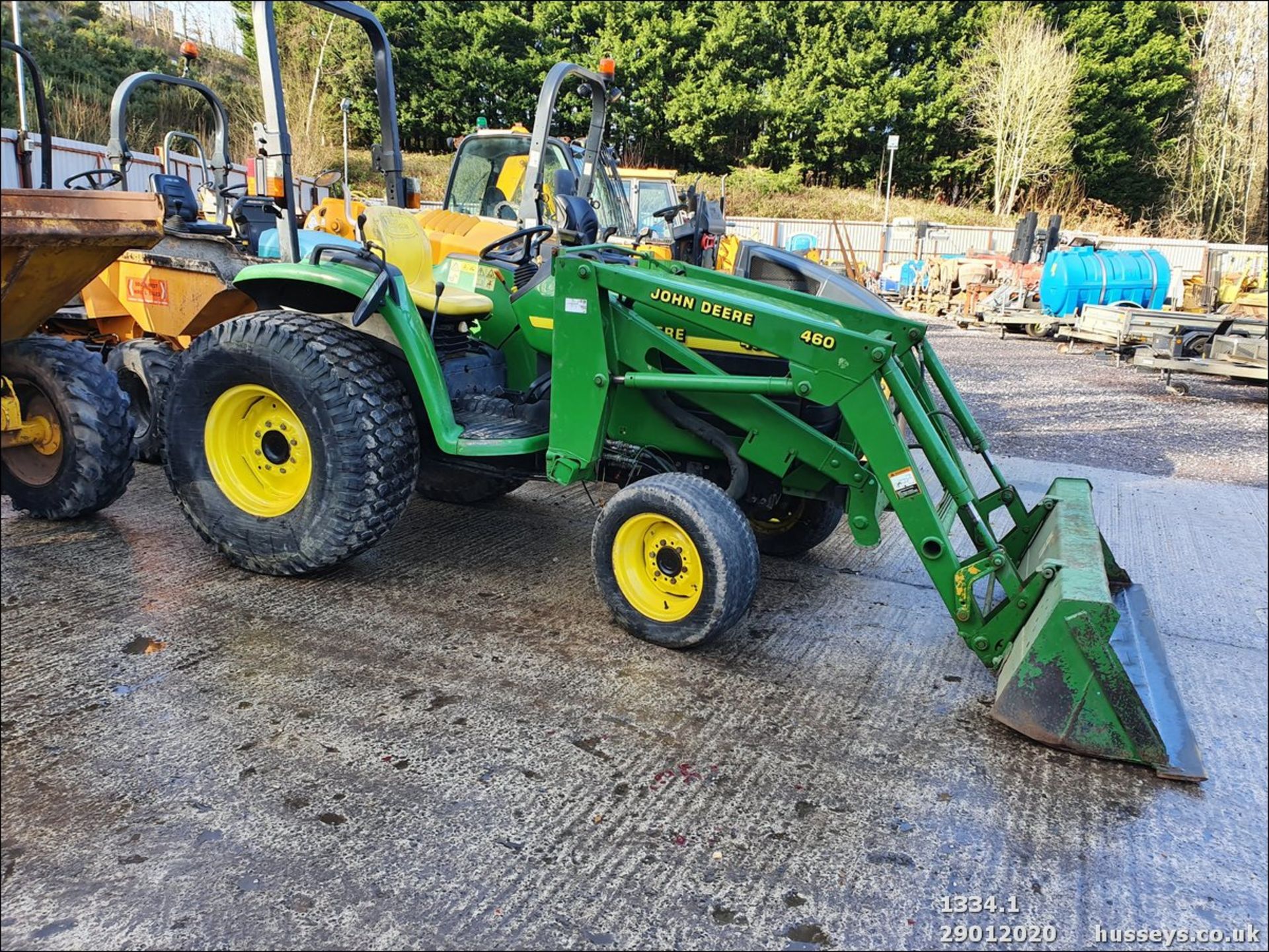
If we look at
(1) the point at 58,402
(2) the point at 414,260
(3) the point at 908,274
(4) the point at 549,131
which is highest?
(4) the point at 549,131

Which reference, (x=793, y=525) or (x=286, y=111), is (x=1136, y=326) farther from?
(x=286, y=111)

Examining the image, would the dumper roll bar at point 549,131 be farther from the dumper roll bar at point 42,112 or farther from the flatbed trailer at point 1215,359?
the flatbed trailer at point 1215,359

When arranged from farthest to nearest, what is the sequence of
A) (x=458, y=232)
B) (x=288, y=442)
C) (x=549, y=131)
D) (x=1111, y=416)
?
(x=1111, y=416) → (x=458, y=232) → (x=549, y=131) → (x=288, y=442)

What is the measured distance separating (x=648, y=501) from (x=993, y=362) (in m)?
10.6

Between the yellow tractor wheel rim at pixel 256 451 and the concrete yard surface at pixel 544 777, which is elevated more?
the yellow tractor wheel rim at pixel 256 451

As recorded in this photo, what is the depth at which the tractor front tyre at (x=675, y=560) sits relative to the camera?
127 inches

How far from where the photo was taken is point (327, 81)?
2147 centimetres

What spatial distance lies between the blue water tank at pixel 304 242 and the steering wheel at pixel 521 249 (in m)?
0.61

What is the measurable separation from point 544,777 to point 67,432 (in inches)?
117

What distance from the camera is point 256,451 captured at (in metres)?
4.05

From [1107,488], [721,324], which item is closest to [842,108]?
[1107,488]

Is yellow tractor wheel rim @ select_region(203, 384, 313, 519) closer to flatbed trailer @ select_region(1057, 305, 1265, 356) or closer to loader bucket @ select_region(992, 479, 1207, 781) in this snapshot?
loader bucket @ select_region(992, 479, 1207, 781)

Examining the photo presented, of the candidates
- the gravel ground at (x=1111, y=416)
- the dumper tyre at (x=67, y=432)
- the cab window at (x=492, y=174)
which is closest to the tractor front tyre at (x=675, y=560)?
Result: the dumper tyre at (x=67, y=432)

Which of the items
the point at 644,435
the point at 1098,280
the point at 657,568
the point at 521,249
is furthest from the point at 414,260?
the point at 1098,280
